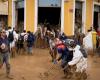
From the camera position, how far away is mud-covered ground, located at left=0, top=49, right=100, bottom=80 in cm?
1644

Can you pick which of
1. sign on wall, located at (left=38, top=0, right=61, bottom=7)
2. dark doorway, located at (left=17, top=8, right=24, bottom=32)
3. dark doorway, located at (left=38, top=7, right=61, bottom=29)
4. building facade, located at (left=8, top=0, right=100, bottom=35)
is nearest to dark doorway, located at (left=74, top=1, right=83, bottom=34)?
building facade, located at (left=8, top=0, right=100, bottom=35)

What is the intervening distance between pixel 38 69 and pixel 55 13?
14.3m

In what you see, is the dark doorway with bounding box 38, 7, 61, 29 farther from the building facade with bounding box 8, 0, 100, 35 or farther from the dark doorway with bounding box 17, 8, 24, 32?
the dark doorway with bounding box 17, 8, 24, 32

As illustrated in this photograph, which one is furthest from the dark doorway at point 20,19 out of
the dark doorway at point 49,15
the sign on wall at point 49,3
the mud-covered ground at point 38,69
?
the mud-covered ground at point 38,69

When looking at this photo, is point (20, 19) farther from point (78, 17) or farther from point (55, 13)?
point (78, 17)

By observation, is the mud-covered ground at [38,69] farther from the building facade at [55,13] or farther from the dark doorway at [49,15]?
the dark doorway at [49,15]

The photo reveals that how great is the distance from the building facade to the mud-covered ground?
21.8 feet

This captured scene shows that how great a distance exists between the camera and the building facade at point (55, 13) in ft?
99.6

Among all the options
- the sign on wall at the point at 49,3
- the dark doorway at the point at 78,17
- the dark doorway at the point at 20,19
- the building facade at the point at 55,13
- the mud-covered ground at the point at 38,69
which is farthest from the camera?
the dark doorway at the point at 20,19

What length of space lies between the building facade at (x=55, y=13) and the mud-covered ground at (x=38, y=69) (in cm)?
664

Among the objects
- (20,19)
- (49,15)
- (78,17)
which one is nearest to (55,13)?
(49,15)

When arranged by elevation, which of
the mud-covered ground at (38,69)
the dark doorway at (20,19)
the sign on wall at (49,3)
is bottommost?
the mud-covered ground at (38,69)

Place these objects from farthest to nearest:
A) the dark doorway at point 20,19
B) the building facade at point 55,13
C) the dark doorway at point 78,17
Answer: the dark doorway at point 20,19 < the dark doorway at point 78,17 < the building facade at point 55,13

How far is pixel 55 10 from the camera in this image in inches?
1282
